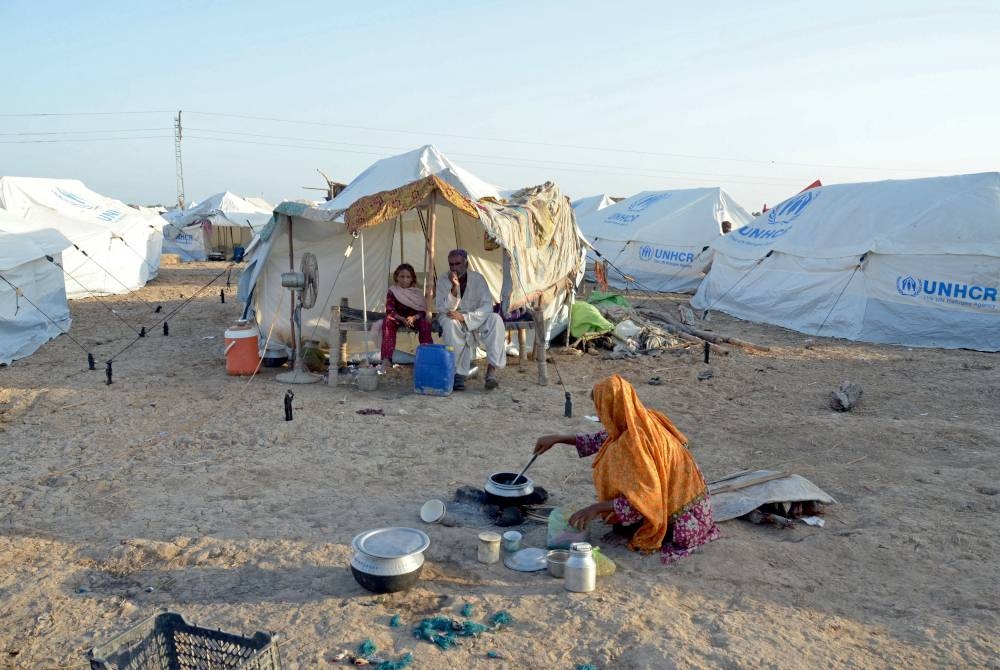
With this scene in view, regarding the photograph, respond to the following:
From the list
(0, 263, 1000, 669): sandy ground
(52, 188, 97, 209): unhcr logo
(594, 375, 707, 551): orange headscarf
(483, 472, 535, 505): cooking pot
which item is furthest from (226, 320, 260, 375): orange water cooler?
(52, 188, 97, 209): unhcr logo

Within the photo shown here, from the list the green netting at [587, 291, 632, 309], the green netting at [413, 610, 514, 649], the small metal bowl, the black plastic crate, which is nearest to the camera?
the black plastic crate

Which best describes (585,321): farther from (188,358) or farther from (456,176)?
A: (188,358)

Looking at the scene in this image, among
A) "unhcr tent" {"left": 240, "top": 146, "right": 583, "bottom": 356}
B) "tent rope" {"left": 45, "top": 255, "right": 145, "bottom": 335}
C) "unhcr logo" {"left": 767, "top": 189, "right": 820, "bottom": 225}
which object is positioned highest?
"unhcr logo" {"left": 767, "top": 189, "right": 820, "bottom": 225}

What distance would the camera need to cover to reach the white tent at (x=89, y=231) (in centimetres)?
1456

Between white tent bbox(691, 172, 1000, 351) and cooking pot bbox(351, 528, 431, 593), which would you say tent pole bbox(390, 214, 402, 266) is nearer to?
cooking pot bbox(351, 528, 431, 593)

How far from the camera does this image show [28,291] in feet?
34.9

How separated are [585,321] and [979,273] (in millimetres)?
5939

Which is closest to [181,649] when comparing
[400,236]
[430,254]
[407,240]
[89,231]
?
[430,254]

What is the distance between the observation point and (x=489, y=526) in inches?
169

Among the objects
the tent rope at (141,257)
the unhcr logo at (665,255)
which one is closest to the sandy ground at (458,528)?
the tent rope at (141,257)

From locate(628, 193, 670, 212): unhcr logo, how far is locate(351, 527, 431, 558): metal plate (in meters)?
18.0

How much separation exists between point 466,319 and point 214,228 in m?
20.8

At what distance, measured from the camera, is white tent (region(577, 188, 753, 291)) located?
1777 cm

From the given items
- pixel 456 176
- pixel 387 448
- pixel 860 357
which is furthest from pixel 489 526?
pixel 860 357
